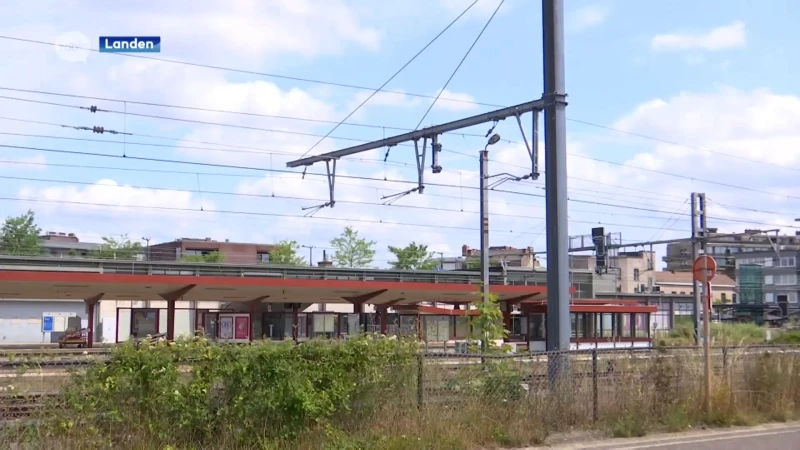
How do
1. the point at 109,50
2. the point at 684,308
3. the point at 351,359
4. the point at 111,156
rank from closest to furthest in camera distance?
the point at 351,359 → the point at 109,50 → the point at 111,156 → the point at 684,308

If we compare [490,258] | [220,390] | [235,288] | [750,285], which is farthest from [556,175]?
[750,285]

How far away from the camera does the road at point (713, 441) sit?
1073 centimetres

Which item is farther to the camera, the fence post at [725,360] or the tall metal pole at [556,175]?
the fence post at [725,360]

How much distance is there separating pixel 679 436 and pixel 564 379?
1860mm

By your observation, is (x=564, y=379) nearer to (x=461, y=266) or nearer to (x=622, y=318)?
(x=622, y=318)

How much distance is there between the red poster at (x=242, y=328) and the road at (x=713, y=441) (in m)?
31.5

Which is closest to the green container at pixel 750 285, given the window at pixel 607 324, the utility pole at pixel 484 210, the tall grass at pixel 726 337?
the window at pixel 607 324

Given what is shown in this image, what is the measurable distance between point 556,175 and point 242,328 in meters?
30.7

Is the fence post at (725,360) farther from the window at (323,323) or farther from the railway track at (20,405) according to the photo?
the window at (323,323)

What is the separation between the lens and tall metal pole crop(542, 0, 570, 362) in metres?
13.0

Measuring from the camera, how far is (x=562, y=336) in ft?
42.4

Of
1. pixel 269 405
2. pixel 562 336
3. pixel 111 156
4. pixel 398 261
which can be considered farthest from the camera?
pixel 398 261

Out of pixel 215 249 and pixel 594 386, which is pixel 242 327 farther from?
pixel 215 249

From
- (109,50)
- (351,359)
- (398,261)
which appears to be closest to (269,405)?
(351,359)
